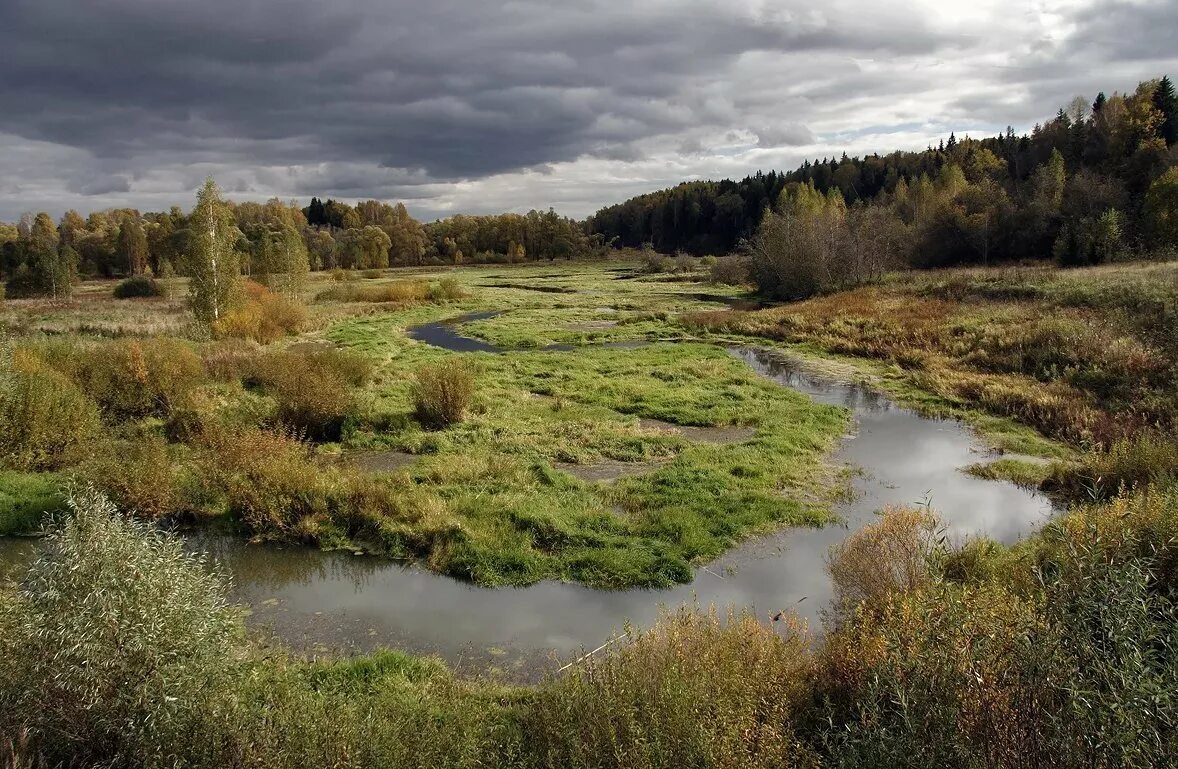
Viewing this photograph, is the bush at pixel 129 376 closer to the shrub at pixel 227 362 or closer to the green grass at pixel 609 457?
the shrub at pixel 227 362

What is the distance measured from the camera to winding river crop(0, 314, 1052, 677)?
372 inches

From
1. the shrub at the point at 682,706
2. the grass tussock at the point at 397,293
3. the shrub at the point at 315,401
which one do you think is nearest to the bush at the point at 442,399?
the shrub at the point at 315,401

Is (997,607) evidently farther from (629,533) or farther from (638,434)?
(638,434)

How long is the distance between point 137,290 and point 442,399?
58.0m

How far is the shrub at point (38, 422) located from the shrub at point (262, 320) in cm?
1866

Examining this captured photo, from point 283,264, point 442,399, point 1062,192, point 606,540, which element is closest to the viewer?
point 606,540

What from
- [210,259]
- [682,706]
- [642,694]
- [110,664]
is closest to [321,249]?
[210,259]

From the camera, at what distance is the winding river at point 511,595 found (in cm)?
944

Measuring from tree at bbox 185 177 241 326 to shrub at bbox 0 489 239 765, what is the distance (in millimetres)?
32159

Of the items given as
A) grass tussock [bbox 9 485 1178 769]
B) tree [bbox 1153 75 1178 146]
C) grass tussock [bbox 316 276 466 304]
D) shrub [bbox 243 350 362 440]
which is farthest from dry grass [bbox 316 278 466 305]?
tree [bbox 1153 75 1178 146]

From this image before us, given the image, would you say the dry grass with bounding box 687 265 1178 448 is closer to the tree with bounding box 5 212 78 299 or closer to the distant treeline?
the distant treeline

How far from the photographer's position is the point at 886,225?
60.5m

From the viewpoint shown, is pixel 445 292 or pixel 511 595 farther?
pixel 445 292

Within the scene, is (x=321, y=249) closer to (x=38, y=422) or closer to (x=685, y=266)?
(x=685, y=266)
